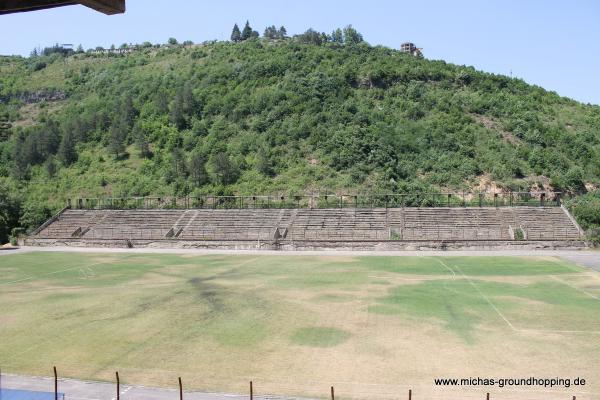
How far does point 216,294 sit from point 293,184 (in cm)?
4346

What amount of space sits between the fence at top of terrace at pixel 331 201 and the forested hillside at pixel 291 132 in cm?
274

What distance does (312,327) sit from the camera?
22.7 metres

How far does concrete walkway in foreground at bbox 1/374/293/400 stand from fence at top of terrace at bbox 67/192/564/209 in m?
49.4

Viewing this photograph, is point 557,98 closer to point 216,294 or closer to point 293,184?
point 293,184

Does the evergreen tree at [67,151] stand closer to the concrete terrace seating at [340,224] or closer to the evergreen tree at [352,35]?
the concrete terrace seating at [340,224]

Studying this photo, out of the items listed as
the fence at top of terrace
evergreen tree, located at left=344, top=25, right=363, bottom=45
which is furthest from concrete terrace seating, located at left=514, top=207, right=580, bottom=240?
evergreen tree, located at left=344, top=25, right=363, bottom=45

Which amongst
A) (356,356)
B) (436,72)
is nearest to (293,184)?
(436,72)

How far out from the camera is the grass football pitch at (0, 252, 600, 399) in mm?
16891

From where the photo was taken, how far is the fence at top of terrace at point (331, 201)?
64.8m

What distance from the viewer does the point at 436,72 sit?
100 meters

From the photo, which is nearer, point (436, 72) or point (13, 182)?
point (13, 182)

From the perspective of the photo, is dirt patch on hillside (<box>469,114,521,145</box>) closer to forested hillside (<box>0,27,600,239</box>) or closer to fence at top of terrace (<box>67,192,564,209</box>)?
forested hillside (<box>0,27,600,239</box>)

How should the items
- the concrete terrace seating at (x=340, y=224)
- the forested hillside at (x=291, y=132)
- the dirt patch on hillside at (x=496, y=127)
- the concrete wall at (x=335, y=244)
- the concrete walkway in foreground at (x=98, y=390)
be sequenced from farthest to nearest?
the dirt patch on hillside at (x=496, y=127)
the forested hillside at (x=291, y=132)
the concrete terrace seating at (x=340, y=224)
the concrete wall at (x=335, y=244)
the concrete walkway in foreground at (x=98, y=390)

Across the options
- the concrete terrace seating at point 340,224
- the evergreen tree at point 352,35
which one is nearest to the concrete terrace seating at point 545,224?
the concrete terrace seating at point 340,224
